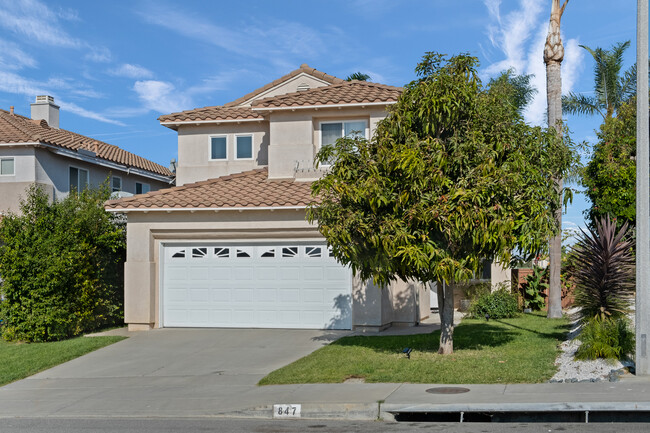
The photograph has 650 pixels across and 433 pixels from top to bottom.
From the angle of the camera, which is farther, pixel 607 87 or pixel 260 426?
pixel 607 87

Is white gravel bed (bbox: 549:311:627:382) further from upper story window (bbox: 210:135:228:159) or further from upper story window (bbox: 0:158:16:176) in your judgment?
upper story window (bbox: 0:158:16:176)

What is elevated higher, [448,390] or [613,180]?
[613,180]

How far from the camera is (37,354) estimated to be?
664 inches

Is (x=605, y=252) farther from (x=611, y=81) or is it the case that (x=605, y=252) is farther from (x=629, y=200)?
(x=611, y=81)

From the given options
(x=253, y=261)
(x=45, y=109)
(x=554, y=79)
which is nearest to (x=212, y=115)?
(x=253, y=261)

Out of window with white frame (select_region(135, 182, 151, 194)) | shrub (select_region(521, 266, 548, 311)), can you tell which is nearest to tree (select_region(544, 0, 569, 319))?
shrub (select_region(521, 266, 548, 311))

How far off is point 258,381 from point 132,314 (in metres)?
8.10

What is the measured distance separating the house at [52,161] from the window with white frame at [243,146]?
4592 mm

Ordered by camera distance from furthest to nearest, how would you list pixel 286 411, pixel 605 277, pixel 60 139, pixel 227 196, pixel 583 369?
1. pixel 60 139
2. pixel 227 196
3. pixel 605 277
4. pixel 583 369
5. pixel 286 411

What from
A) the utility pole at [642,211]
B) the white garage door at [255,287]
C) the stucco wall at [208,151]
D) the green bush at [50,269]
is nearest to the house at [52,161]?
the stucco wall at [208,151]

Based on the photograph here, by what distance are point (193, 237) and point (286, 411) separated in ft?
33.7

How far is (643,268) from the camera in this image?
11297 mm

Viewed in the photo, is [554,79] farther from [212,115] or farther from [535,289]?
[212,115]

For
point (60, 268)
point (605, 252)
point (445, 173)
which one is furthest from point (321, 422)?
point (60, 268)
